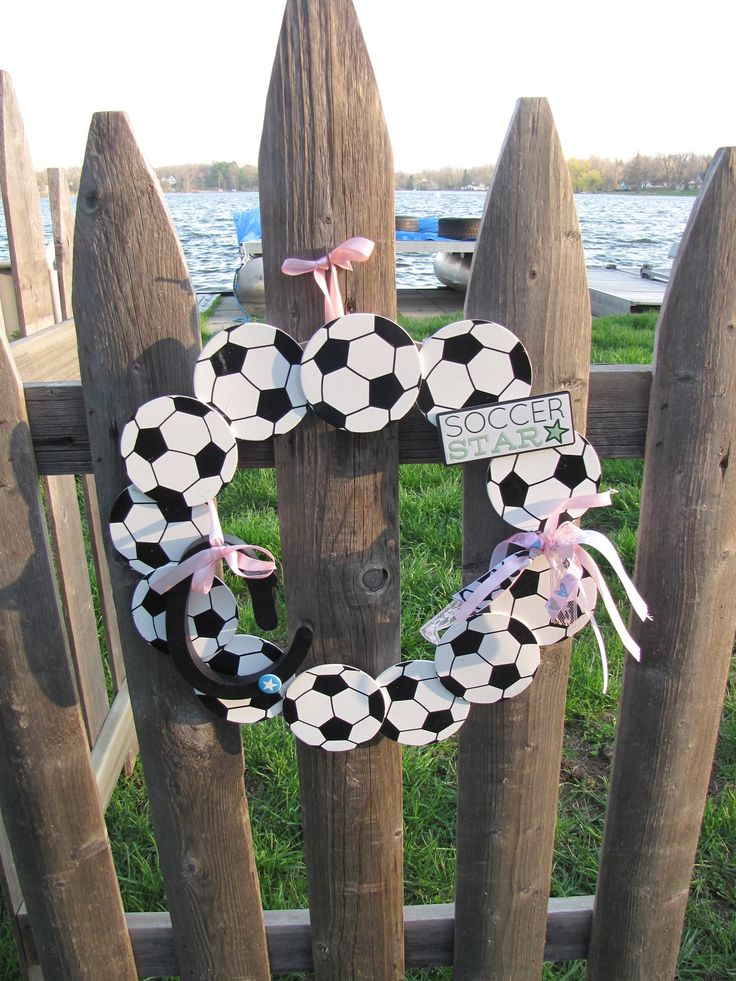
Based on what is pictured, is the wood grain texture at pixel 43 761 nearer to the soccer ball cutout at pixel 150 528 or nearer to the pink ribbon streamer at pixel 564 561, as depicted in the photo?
the soccer ball cutout at pixel 150 528

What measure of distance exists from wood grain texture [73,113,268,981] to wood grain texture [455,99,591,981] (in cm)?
42

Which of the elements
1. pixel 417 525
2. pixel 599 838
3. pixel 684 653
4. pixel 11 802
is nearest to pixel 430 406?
pixel 684 653

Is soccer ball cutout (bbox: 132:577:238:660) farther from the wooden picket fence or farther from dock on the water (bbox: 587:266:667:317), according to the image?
dock on the water (bbox: 587:266:667:317)

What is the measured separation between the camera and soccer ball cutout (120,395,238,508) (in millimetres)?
1075

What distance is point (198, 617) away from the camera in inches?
47.4

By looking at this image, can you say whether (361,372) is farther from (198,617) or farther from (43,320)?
(43,320)

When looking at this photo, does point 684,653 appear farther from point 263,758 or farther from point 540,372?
point 263,758

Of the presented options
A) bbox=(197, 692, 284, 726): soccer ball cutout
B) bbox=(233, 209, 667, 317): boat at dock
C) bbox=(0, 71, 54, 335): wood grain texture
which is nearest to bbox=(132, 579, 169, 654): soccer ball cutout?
bbox=(197, 692, 284, 726): soccer ball cutout

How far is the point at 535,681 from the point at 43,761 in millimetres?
884

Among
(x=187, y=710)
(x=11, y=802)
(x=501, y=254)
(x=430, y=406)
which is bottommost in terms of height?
(x=11, y=802)

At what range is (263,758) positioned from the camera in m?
2.19

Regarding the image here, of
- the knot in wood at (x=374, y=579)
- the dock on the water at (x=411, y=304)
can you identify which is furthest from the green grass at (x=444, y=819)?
the dock on the water at (x=411, y=304)

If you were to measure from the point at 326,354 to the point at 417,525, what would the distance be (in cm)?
222

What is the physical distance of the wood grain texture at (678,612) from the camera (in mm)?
1125
